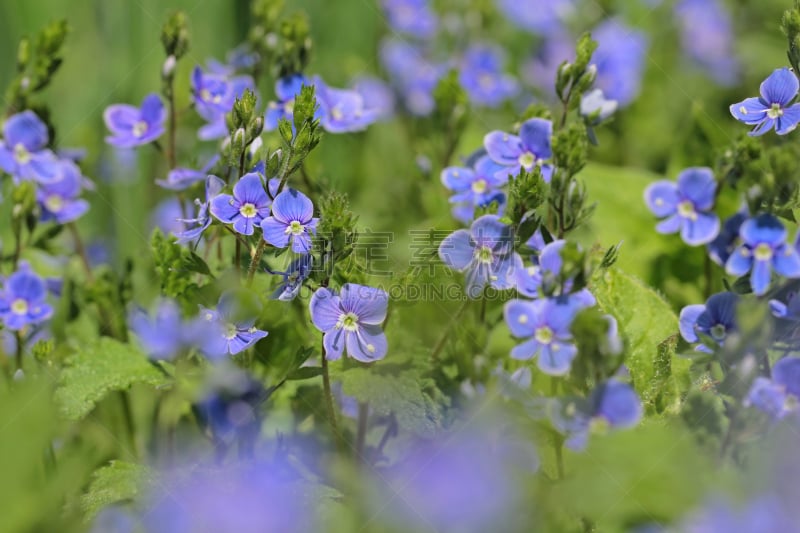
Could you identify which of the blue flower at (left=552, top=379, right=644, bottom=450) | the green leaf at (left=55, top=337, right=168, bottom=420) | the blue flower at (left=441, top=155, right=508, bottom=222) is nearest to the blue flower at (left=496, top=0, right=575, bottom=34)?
the blue flower at (left=441, top=155, right=508, bottom=222)

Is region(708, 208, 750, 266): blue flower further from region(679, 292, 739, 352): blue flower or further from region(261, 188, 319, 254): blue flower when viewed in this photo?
region(261, 188, 319, 254): blue flower

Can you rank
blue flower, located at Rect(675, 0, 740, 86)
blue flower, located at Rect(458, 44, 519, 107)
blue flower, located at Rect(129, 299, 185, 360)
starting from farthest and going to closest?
blue flower, located at Rect(675, 0, 740, 86) → blue flower, located at Rect(458, 44, 519, 107) → blue flower, located at Rect(129, 299, 185, 360)

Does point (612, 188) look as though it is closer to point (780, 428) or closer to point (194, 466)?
point (780, 428)

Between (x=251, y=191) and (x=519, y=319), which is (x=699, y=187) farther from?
(x=251, y=191)

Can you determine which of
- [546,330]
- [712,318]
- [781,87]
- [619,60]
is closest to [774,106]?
[781,87]

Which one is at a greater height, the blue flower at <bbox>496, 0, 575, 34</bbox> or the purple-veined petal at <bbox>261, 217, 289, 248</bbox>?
the purple-veined petal at <bbox>261, 217, 289, 248</bbox>

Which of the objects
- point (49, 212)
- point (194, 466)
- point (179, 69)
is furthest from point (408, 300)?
point (179, 69)

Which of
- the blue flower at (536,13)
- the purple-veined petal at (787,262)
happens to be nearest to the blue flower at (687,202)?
the purple-veined petal at (787,262)
